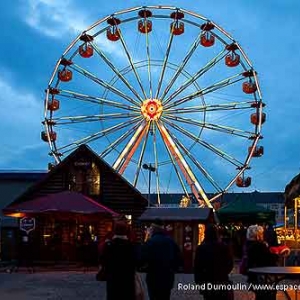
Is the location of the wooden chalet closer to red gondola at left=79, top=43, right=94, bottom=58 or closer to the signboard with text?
the signboard with text

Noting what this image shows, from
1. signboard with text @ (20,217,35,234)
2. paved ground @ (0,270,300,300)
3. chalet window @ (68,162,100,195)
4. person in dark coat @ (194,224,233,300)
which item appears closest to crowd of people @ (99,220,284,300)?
person in dark coat @ (194,224,233,300)

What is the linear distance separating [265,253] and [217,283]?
141cm

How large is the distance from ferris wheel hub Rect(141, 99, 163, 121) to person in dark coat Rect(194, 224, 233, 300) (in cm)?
2316

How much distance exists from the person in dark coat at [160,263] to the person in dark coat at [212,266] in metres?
0.38

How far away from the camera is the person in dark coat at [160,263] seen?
9.09 meters

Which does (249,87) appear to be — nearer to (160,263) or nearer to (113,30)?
(113,30)

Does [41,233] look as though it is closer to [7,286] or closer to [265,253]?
[7,286]

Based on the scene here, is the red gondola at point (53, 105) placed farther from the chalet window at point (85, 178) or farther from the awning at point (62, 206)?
the awning at point (62, 206)

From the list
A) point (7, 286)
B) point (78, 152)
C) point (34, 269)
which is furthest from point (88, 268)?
point (7, 286)

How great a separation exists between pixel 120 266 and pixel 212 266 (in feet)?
4.10

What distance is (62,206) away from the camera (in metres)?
25.0

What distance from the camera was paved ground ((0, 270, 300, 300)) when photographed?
15.6 m

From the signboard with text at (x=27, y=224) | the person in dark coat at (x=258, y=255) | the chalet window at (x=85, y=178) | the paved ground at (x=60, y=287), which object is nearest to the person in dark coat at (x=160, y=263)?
the person in dark coat at (x=258, y=255)

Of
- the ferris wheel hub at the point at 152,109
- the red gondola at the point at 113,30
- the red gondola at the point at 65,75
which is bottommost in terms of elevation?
the ferris wheel hub at the point at 152,109
